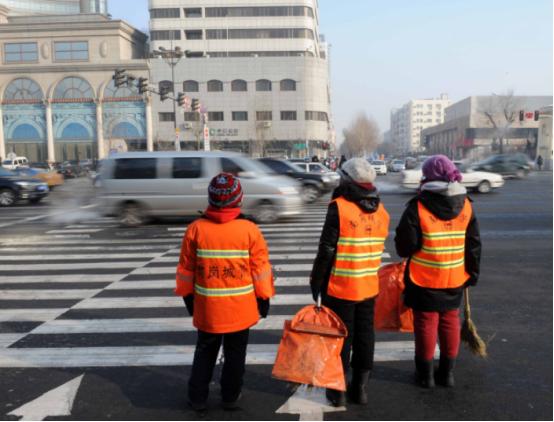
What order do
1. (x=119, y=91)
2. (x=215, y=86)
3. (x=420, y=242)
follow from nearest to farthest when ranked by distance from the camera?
1. (x=420, y=242)
2. (x=119, y=91)
3. (x=215, y=86)

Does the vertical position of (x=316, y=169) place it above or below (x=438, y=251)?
below

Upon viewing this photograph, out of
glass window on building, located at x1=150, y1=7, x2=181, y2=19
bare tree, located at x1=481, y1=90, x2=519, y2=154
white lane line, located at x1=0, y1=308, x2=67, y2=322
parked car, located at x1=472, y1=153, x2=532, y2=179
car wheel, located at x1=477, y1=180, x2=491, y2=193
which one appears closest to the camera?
white lane line, located at x1=0, y1=308, x2=67, y2=322

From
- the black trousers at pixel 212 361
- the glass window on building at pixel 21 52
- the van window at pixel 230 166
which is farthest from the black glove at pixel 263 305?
the glass window on building at pixel 21 52

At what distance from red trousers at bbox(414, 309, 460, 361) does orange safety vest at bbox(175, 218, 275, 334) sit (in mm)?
1238

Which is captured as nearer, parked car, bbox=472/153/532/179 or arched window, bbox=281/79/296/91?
parked car, bbox=472/153/532/179

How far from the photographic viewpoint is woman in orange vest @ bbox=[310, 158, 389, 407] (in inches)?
140

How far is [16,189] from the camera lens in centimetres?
1933

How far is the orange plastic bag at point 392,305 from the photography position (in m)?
4.00

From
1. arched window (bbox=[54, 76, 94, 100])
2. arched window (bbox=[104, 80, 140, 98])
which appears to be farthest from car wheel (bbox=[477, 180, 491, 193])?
arched window (bbox=[54, 76, 94, 100])

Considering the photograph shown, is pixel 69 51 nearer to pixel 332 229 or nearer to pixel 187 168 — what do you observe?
pixel 187 168

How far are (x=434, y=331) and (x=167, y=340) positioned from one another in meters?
2.68

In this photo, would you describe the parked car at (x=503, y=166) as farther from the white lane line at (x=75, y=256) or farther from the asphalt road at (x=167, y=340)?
the white lane line at (x=75, y=256)

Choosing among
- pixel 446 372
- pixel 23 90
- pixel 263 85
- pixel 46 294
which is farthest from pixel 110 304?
pixel 23 90

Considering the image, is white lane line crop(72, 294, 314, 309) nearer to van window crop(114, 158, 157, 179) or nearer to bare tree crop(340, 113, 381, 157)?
van window crop(114, 158, 157, 179)
